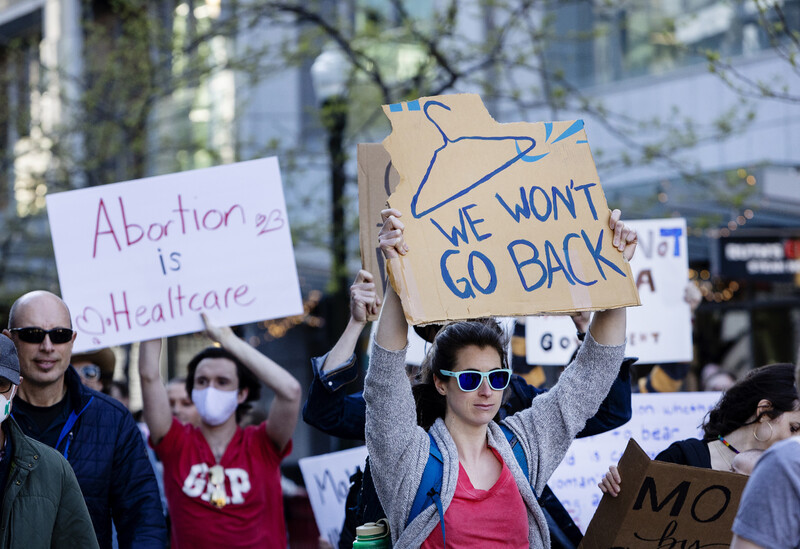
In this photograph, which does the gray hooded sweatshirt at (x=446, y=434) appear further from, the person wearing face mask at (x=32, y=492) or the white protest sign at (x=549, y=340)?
the white protest sign at (x=549, y=340)

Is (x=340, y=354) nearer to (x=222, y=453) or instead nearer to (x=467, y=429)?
(x=467, y=429)

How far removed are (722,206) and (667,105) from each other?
358cm

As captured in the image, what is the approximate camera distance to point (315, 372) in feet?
12.5

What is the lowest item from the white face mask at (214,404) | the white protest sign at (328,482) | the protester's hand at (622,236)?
the white protest sign at (328,482)

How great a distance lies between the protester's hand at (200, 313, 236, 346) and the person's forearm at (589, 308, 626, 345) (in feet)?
6.00

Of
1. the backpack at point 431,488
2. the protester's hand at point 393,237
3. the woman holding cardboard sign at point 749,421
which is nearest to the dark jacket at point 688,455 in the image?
the woman holding cardboard sign at point 749,421

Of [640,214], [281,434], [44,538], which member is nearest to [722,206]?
[640,214]

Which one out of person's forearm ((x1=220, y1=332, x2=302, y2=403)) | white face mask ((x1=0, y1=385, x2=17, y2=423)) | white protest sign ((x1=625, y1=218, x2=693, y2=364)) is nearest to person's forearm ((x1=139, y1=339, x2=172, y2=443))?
person's forearm ((x1=220, y1=332, x2=302, y2=403))

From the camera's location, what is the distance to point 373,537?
10.8 ft

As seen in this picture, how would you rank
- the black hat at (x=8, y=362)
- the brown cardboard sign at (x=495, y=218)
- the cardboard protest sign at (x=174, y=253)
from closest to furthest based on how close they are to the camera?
the brown cardboard sign at (x=495, y=218) → the black hat at (x=8, y=362) → the cardboard protest sign at (x=174, y=253)

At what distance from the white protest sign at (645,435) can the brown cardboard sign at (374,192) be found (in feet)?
4.74

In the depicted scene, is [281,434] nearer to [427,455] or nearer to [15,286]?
[427,455]

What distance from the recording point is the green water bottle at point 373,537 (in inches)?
128

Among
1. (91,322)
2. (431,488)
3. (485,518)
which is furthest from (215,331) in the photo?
(485,518)
